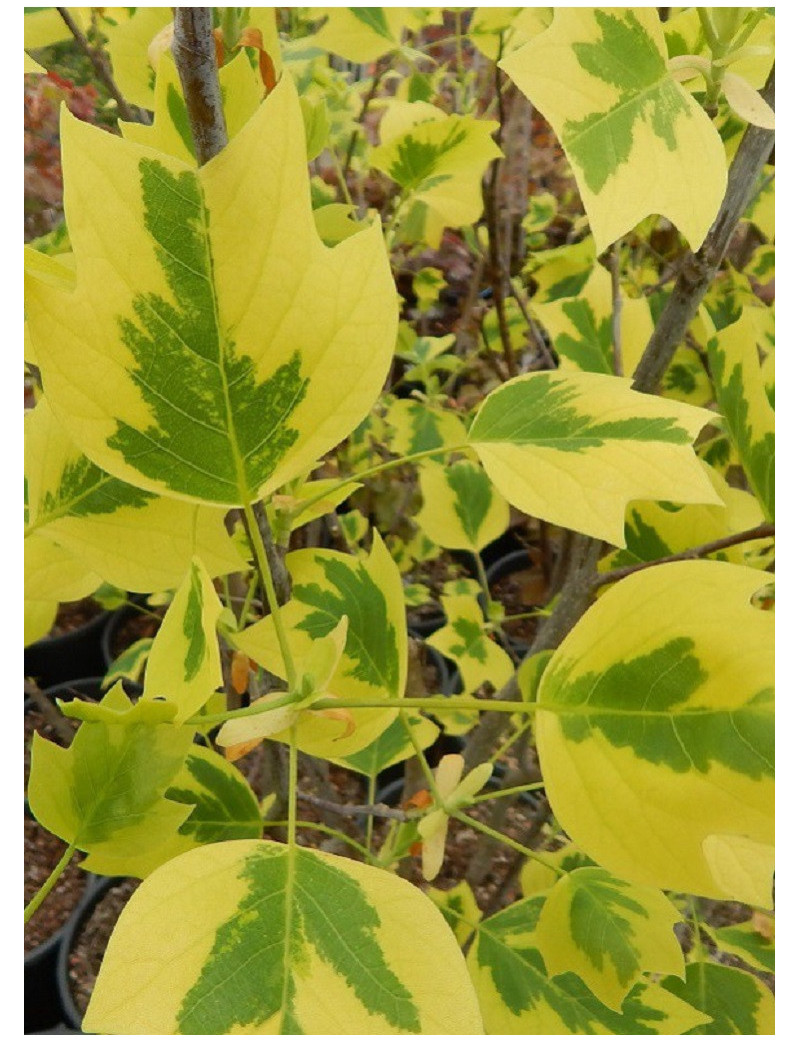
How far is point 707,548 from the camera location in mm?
547

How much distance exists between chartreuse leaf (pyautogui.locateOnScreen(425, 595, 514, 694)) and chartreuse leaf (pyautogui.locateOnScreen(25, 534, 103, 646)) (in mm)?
561

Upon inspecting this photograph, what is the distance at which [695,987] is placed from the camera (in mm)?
734

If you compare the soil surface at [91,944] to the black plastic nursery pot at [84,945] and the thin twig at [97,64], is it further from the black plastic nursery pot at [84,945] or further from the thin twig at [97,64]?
the thin twig at [97,64]

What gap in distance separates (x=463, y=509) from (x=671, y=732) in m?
0.73

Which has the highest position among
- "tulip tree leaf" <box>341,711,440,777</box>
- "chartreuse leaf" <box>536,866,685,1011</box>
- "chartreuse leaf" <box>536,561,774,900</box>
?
"chartreuse leaf" <box>536,561,774,900</box>

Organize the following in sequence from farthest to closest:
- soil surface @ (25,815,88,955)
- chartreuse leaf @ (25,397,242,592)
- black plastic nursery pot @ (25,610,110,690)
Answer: black plastic nursery pot @ (25,610,110,690) → soil surface @ (25,815,88,955) → chartreuse leaf @ (25,397,242,592)

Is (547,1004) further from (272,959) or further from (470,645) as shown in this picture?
(470,645)

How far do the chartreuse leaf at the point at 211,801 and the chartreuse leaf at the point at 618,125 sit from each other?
1.41 feet

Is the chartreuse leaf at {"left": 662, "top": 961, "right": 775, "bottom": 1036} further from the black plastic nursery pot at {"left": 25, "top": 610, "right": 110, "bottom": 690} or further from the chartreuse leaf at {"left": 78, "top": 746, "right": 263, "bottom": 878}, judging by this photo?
the black plastic nursery pot at {"left": 25, "top": 610, "right": 110, "bottom": 690}

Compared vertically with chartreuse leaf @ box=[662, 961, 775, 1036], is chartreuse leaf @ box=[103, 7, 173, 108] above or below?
above

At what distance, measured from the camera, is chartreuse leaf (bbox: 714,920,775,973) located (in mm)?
751

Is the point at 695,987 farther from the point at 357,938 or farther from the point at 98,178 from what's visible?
the point at 98,178

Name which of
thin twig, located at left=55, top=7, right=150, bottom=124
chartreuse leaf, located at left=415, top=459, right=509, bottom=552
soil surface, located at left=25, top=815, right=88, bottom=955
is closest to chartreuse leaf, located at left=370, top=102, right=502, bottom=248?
thin twig, located at left=55, top=7, right=150, bottom=124

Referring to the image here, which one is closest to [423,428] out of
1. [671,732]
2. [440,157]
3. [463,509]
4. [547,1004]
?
[463,509]
